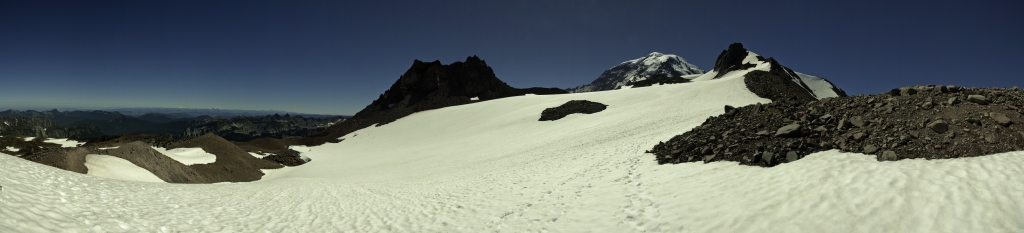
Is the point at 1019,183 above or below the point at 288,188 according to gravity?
above

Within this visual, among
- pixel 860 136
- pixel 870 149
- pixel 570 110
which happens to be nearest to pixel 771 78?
pixel 570 110

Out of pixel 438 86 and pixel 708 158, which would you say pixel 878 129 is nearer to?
pixel 708 158

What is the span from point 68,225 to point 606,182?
13402mm

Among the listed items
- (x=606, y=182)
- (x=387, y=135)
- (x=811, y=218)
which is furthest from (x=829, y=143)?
(x=387, y=135)

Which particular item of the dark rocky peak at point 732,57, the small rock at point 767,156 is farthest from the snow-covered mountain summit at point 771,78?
the small rock at point 767,156

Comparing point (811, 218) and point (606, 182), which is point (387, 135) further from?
Answer: point (811, 218)

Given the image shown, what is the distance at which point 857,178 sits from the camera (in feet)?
26.3

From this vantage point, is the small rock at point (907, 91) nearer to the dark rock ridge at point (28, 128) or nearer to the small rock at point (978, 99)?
the small rock at point (978, 99)

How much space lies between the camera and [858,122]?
11414 millimetres

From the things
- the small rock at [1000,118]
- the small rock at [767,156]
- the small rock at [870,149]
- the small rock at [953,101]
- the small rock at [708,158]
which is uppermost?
the small rock at [953,101]

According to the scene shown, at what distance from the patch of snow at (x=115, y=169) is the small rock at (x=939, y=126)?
27388 mm

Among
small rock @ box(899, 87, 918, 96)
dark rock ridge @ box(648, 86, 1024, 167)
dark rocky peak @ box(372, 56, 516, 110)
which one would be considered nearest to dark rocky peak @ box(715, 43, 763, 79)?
dark rocky peak @ box(372, 56, 516, 110)

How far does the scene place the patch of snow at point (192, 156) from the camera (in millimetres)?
25078

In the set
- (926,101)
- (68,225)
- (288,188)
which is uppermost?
(926,101)
